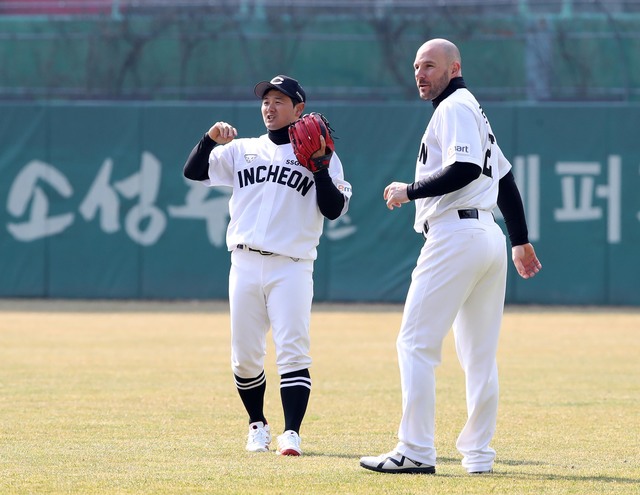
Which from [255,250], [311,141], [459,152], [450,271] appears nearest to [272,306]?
[255,250]

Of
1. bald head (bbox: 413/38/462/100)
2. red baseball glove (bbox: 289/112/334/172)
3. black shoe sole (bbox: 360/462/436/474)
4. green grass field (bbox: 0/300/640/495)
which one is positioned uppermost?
bald head (bbox: 413/38/462/100)

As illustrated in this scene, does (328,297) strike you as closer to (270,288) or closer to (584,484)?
(270,288)

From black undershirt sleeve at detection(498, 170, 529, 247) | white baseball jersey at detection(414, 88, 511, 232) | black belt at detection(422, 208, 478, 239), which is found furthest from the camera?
black undershirt sleeve at detection(498, 170, 529, 247)

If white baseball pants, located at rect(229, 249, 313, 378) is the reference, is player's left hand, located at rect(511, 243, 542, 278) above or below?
above

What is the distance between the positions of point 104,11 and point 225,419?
14.5 meters

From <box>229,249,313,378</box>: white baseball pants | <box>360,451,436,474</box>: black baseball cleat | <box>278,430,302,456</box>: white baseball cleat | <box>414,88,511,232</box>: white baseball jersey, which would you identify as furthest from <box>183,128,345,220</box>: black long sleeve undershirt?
<box>360,451,436,474</box>: black baseball cleat

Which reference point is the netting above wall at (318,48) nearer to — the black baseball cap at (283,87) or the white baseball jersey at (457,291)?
the black baseball cap at (283,87)

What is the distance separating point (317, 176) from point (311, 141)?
20 cm

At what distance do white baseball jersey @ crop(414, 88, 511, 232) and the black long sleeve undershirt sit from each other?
0.63 meters

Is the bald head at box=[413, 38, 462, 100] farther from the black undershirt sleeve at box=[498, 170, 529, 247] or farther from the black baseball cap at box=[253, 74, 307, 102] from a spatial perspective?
the black baseball cap at box=[253, 74, 307, 102]

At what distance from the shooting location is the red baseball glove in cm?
572

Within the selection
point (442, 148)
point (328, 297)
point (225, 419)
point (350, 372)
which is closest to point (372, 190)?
point (328, 297)

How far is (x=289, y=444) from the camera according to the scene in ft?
18.6

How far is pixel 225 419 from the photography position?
702cm
